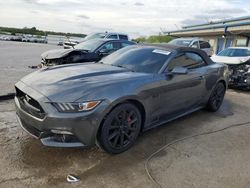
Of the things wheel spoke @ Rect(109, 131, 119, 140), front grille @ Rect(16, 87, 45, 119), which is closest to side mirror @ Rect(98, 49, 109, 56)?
front grille @ Rect(16, 87, 45, 119)

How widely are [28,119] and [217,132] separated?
10.9ft

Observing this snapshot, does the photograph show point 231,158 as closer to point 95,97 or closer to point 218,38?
point 95,97


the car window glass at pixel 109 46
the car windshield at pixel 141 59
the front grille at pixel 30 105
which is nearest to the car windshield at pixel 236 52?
the car window glass at pixel 109 46

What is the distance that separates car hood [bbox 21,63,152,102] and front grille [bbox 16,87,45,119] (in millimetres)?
157

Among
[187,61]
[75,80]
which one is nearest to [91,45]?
[187,61]

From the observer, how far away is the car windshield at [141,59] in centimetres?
421

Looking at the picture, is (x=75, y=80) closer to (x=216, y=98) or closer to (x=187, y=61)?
(x=187, y=61)

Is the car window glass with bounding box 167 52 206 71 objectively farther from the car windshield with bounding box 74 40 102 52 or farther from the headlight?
the car windshield with bounding box 74 40 102 52

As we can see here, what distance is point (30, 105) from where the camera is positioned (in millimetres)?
3273

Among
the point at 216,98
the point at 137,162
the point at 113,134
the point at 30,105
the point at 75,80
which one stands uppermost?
the point at 75,80

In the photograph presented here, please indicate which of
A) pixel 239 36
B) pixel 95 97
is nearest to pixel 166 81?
pixel 95 97

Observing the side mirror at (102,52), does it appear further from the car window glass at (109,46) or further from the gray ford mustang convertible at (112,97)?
the gray ford mustang convertible at (112,97)

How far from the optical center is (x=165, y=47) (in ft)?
15.4

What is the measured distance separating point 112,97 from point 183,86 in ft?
5.67
